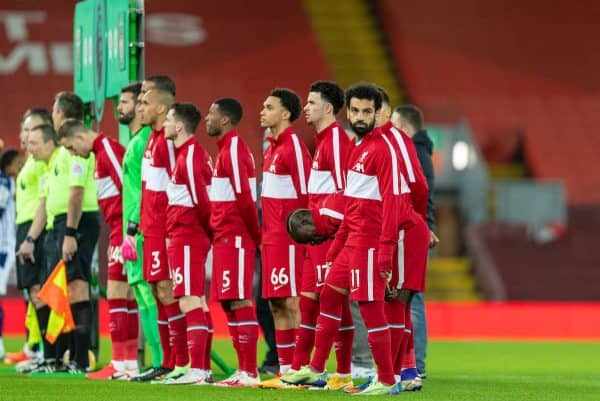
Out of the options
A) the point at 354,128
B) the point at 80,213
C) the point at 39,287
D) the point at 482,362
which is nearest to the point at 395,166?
the point at 354,128

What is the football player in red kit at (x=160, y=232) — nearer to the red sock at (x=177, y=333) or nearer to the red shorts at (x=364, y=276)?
the red sock at (x=177, y=333)

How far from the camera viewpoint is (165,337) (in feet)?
36.8

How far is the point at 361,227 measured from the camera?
9586 millimetres

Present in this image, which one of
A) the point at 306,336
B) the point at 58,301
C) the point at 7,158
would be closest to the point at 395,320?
the point at 306,336

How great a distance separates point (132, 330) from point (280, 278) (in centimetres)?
185

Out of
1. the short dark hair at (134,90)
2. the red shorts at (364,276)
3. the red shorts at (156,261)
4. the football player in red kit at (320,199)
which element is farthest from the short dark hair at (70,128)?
the red shorts at (364,276)

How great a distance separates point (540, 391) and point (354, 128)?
2538mm

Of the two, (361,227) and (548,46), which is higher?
(548,46)

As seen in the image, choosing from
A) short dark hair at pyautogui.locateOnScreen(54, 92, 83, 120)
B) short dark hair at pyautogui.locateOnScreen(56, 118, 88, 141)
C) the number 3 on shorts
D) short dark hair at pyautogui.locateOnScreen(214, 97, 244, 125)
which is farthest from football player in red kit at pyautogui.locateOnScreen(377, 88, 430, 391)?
short dark hair at pyautogui.locateOnScreen(54, 92, 83, 120)

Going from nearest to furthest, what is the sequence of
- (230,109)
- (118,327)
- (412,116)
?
(230,109) < (118,327) < (412,116)

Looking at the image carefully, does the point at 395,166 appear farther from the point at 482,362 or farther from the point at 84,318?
the point at 482,362

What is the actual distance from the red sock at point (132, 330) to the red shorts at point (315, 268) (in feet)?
6.23

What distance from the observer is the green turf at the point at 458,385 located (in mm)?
9531

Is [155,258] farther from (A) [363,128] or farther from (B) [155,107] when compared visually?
(A) [363,128]
